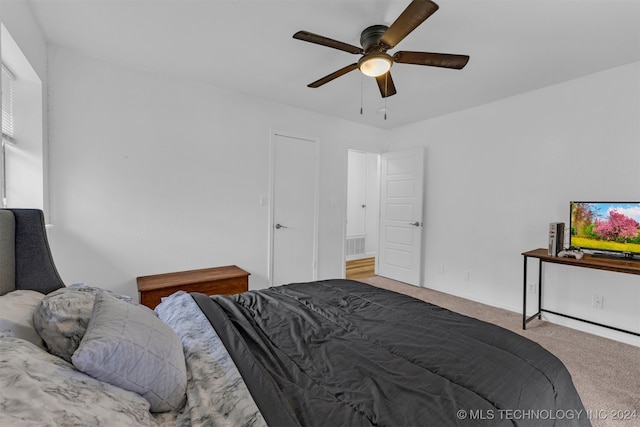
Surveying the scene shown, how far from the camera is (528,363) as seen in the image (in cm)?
111

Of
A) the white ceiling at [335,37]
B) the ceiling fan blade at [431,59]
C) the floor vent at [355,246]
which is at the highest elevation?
the white ceiling at [335,37]

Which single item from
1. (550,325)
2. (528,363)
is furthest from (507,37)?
(550,325)

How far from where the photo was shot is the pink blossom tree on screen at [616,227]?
248 centimetres

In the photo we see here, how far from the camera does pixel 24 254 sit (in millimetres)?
1242

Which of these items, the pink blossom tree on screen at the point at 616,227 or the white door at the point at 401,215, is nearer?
the pink blossom tree on screen at the point at 616,227

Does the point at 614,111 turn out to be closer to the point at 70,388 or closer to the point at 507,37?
the point at 507,37

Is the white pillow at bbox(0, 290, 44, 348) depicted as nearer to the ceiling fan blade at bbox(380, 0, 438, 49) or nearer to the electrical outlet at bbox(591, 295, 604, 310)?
the ceiling fan blade at bbox(380, 0, 438, 49)

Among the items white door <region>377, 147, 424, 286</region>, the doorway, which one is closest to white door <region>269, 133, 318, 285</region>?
white door <region>377, 147, 424, 286</region>

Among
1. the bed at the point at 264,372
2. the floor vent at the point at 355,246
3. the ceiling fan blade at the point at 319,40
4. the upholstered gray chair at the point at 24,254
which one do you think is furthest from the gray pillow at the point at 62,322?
the floor vent at the point at 355,246

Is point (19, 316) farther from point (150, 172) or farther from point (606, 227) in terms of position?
point (606, 227)

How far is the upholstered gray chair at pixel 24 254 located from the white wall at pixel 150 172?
1518mm

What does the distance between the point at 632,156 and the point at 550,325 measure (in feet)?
5.71

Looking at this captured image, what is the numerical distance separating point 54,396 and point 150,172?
8.72 feet

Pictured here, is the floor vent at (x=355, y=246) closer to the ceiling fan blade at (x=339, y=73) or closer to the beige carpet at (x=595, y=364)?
the beige carpet at (x=595, y=364)
